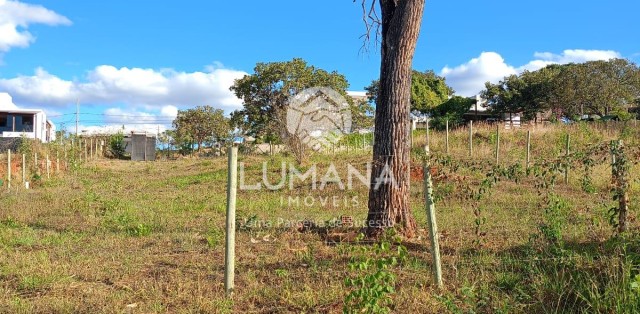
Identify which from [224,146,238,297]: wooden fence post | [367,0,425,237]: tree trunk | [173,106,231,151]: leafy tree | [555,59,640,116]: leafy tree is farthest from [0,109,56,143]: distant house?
[555,59,640,116]: leafy tree

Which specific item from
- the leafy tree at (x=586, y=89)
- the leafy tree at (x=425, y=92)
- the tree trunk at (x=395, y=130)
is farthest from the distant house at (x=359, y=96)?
the tree trunk at (x=395, y=130)

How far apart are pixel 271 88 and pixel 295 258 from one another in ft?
63.0

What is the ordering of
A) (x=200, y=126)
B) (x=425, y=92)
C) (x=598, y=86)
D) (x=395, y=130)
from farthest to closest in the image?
(x=425, y=92) → (x=200, y=126) → (x=598, y=86) → (x=395, y=130)

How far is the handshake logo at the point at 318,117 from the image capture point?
1762 centimetres

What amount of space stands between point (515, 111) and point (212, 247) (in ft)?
119

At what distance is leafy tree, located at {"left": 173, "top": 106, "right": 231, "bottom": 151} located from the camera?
34.7 metres

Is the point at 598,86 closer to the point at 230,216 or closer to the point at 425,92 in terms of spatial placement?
the point at 425,92

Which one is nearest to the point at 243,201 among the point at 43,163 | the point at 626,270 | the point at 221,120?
the point at 626,270

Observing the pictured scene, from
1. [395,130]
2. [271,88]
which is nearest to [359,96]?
[271,88]

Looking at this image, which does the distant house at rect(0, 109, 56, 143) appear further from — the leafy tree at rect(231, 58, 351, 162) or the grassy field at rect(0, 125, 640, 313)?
the grassy field at rect(0, 125, 640, 313)

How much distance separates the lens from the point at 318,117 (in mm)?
18438

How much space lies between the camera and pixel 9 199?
9.62m

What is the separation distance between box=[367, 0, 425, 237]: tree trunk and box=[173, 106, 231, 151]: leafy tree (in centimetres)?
2961

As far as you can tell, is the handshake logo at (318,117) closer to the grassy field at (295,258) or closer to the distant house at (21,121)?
the grassy field at (295,258)
